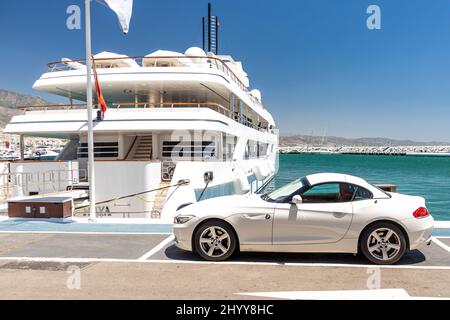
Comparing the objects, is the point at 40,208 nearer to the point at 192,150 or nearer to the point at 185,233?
the point at 185,233

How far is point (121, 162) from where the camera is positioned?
1288 cm

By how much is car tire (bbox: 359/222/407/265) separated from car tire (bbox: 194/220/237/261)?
2.00 meters

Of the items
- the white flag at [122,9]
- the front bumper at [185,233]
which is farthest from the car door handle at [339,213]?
the white flag at [122,9]

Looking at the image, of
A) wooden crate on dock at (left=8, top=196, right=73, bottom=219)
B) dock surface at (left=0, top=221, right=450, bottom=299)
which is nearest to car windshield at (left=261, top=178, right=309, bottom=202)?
dock surface at (left=0, top=221, right=450, bottom=299)

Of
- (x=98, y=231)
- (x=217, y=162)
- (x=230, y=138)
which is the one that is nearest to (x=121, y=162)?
(x=217, y=162)

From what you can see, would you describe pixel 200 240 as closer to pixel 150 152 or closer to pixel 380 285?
pixel 380 285

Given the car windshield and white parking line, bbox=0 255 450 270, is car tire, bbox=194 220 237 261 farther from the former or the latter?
the car windshield

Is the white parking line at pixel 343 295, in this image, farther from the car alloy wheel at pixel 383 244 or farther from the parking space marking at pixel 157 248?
the parking space marking at pixel 157 248

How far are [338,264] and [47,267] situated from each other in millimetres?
4377

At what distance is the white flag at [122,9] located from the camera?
28.8ft

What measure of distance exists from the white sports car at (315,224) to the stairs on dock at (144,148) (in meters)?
11.5

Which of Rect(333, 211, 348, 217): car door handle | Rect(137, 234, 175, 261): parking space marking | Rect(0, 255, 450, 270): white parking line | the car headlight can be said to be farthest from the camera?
Rect(137, 234, 175, 261): parking space marking

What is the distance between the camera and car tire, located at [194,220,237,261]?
18.3ft
